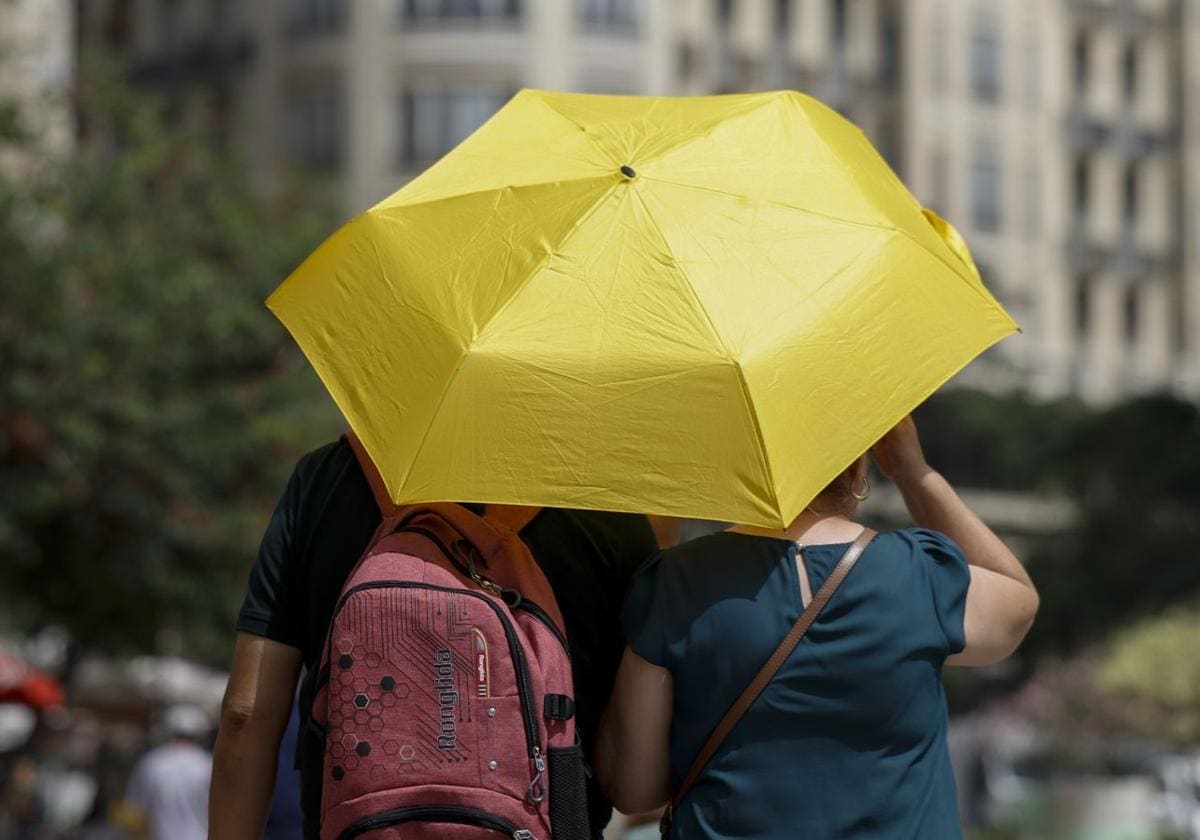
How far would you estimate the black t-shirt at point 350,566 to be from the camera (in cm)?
387

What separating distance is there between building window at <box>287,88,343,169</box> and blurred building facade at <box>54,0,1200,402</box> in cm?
5

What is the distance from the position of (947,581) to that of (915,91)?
178 feet

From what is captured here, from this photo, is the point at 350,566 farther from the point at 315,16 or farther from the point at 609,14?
the point at 315,16

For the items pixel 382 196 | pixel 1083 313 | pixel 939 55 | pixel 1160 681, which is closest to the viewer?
pixel 1160 681

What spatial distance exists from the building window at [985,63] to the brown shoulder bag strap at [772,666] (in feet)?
184

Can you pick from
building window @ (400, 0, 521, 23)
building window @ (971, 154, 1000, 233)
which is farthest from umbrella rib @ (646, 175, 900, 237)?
building window @ (971, 154, 1000, 233)

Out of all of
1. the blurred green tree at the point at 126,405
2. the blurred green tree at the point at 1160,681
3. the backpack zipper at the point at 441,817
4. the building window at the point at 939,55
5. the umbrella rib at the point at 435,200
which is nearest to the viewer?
the backpack zipper at the point at 441,817

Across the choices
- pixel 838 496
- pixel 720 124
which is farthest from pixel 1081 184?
pixel 838 496

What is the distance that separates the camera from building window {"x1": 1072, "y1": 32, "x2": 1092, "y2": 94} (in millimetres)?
62000

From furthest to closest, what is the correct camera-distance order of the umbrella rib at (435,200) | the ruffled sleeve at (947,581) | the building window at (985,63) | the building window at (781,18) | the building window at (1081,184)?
the building window at (1081,184) → the building window at (985,63) → the building window at (781,18) → the umbrella rib at (435,200) → the ruffled sleeve at (947,581)

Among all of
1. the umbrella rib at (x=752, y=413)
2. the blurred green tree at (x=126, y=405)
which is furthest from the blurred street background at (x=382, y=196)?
the umbrella rib at (x=752, y=413)

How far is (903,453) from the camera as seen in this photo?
4.11 meters

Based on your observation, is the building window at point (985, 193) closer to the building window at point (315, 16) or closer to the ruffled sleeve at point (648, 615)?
the building window at point (315, 16)

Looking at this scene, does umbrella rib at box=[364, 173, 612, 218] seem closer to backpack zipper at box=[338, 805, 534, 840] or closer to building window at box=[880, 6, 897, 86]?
backpack zipper at box=[338, 805, 534, 840]
